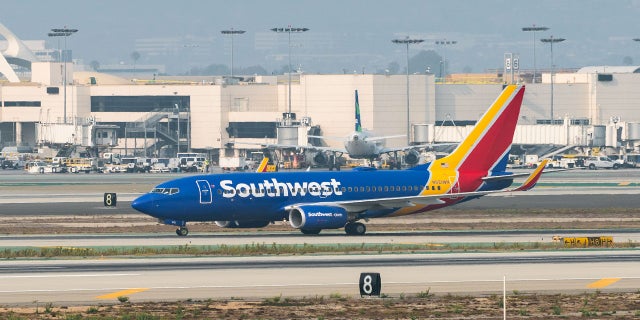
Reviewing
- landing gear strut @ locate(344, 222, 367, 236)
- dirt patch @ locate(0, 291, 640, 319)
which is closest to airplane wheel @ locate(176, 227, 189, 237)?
landing gear strut @ locate(344, 222, 367, 236)

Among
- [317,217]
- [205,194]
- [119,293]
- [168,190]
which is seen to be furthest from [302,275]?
[168,190]

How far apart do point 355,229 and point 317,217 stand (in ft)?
9.77

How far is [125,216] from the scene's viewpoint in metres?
92.9

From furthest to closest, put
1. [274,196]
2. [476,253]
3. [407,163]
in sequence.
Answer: [407,163] < [274,196] < [476,253]

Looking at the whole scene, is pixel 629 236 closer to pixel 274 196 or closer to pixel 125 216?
pixel 274 196

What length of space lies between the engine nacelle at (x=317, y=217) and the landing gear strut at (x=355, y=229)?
0.97 metres

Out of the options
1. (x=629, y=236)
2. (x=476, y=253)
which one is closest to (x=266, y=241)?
(x=476, y=253)

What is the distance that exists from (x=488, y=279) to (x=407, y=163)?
12941 cm

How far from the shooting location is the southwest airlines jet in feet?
244

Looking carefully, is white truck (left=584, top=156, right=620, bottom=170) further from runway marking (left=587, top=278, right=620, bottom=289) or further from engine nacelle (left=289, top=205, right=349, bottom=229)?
runway marking (left=587, top=278, right=620, bottom=289)

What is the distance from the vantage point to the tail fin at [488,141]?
7988 cm

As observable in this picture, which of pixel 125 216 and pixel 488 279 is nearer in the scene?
pixel 488 279

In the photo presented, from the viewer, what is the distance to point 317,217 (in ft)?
244

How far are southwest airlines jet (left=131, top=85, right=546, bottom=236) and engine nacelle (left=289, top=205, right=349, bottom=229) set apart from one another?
5cm
